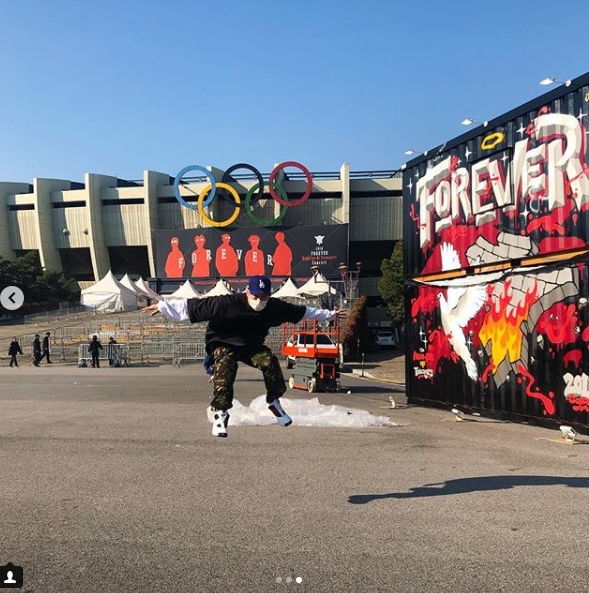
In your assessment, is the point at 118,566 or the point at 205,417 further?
the point at 205,417

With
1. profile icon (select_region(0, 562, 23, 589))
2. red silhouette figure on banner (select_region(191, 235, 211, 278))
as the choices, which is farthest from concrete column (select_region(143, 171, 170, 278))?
profile icon (select_region(0, 562, 23, 589))

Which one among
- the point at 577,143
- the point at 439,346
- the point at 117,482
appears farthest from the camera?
the point at 439,346

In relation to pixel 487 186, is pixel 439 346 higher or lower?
lower

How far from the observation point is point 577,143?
882cm

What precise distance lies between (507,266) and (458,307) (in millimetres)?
1542

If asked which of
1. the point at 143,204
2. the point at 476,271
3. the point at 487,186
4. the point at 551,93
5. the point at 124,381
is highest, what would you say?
the point at 143,204

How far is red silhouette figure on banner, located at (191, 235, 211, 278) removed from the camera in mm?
64562

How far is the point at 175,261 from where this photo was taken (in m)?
66.0

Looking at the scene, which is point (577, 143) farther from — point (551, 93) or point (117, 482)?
point (117, 482)

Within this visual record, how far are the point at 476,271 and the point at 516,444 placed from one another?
4.02 m

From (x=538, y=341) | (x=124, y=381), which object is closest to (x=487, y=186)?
(x=538, y=341)

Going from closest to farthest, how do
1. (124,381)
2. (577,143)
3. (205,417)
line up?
(577,143) < (205,417) < (124,381)

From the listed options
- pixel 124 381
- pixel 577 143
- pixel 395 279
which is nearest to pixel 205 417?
pixel 577 143

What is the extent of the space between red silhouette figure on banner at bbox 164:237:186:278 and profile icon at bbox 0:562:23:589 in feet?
209
